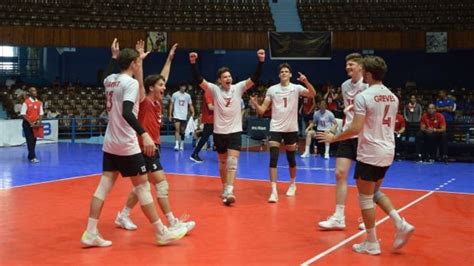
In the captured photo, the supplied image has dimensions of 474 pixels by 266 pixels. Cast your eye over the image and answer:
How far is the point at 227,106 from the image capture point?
31.7ft

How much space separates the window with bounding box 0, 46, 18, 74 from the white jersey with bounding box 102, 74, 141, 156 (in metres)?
24.0

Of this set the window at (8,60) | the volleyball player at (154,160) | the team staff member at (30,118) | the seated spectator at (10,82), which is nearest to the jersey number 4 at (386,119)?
the volleyball player at (154,160)

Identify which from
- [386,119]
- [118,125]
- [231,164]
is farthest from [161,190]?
[386,119]

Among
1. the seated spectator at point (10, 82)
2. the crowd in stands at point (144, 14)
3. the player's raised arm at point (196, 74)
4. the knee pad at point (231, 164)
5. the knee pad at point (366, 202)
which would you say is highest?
the crowd in stands at point (144, 14)

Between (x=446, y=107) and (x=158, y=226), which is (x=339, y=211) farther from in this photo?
(x=446, y=107)

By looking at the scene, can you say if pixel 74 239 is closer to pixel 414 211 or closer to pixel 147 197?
pixel 147 197

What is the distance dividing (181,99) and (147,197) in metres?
11.9

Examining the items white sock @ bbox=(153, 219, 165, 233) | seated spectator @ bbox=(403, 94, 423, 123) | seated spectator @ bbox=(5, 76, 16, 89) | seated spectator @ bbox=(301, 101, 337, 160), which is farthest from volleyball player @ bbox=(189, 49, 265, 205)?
seated spectator @ bbox=(5, 76, 16, 89)

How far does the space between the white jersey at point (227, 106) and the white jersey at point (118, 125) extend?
3.20m

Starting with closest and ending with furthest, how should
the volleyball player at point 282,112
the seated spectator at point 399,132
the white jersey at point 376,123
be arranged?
1. the white jersey at point 376,123
2. the volleyball player at point 282,112
3. the seated spectator at point 399,132

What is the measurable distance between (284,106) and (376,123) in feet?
11.4

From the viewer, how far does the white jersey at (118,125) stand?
21.2 feet

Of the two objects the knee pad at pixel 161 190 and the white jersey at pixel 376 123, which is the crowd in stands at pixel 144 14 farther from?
the white jersey at pixel 376 123

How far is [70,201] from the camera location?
9.62m
